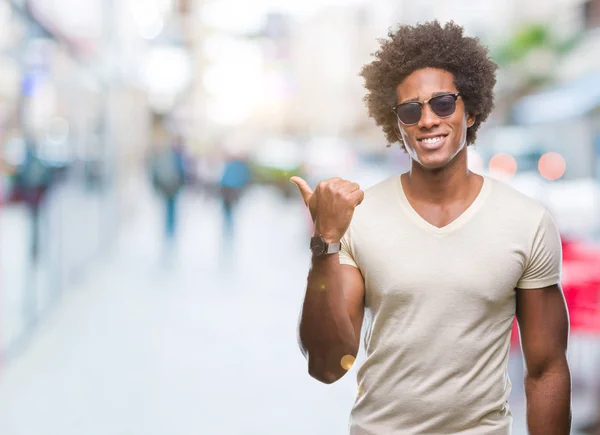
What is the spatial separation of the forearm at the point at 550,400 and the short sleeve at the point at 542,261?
8.8 inches

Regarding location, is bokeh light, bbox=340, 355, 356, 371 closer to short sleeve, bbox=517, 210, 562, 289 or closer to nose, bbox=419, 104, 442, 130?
short sleeve, bbox=517, 210, 562, 289

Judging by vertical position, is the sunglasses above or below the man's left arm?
above

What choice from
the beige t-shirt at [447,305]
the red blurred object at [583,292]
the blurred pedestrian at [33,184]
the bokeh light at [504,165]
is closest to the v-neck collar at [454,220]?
the beige t-shirt at [447,305]

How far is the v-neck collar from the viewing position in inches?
87.8

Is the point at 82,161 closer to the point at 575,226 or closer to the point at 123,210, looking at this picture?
the point at 575,226

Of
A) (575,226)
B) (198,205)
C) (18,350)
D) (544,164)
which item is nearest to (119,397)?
(18,350)

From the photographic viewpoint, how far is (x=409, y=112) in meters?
2.29

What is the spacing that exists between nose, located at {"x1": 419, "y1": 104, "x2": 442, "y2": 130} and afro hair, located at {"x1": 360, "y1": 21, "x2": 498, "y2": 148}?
4.9 inches

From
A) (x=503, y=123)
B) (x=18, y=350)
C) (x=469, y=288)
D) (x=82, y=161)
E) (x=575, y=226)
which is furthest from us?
(x=503, y=123)

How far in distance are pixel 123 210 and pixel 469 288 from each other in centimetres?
2110

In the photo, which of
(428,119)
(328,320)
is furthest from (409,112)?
(328,320)

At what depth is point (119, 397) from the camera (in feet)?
20.9

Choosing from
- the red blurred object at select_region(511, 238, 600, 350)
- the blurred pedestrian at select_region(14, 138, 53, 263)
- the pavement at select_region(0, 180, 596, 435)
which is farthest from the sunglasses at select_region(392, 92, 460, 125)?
the blurred pedestrian at select_region(14, 138, 53, 263)

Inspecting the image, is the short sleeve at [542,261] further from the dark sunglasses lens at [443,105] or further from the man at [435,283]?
the dark sunglasses lens at [443,105]
